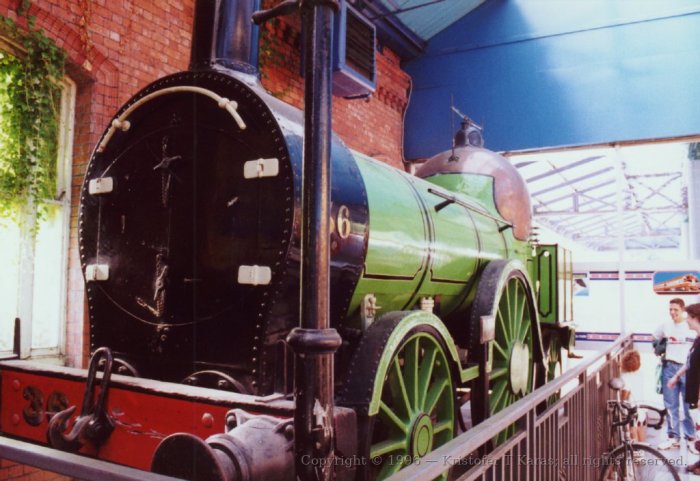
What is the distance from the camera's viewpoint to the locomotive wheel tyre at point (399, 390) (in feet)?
7.65

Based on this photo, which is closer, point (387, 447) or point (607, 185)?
point (387, 447)

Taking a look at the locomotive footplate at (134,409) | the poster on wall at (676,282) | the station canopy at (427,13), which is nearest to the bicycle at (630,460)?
the locomotive footplate at (134,409)

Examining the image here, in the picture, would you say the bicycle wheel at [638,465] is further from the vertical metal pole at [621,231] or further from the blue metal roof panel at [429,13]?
the blue metal roof panel at [429,13]

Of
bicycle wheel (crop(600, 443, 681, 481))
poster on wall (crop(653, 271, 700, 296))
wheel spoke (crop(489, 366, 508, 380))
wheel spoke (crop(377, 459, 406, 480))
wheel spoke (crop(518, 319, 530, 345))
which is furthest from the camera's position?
poster on wall (crop(653, 271, 700, 296))

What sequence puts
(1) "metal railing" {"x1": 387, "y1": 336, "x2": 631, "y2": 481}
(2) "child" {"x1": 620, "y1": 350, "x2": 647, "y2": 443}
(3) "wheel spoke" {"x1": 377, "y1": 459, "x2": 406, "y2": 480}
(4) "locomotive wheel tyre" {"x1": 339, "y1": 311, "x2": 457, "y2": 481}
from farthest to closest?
(2) "child" {"x1": 620, "y1": 350, "x2": 647, "y2": 443} < (3) "wheel spoke" {"x1": 377, "y1": 459, "x2": 406, "y2": 480} < (4) "locomotive wheel tyre" {"x1": 339, "y1": 311, "x2": 457, "y2": 481} < (1) "metal railing" {"x1": 387, "y1": 336, "x2": 631, "y2": 481}

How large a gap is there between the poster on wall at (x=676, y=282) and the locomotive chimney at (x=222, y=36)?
7447 millimetres

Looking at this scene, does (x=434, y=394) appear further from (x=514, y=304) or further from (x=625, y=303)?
(x=625, y=303)

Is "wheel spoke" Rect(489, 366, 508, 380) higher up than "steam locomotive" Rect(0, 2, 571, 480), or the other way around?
"steam locomotive" Rect(0, 2, 571, 480)

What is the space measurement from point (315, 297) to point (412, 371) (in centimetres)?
135

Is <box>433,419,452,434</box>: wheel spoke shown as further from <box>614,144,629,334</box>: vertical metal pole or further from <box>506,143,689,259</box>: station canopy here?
<box>614,144,629,334</box>: vertical metal pole

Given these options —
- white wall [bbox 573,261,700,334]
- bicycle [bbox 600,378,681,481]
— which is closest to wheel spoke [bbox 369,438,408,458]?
bicycle [bbox 600,378,681,481]

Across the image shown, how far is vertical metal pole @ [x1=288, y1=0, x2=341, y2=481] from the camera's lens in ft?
5.28

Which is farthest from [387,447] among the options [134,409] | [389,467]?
[134,409]

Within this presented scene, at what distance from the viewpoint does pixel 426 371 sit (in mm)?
2904
